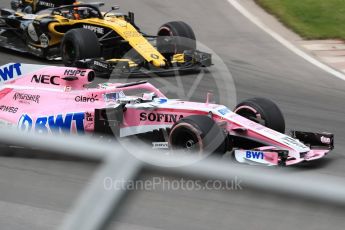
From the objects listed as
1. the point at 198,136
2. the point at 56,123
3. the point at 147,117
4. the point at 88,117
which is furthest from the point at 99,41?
the point at 198,136

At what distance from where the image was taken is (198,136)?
23.7 ft

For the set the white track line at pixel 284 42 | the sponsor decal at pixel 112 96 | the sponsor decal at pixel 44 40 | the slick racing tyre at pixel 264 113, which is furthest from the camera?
the white track line at pixel 284 42

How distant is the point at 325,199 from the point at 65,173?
932 mm

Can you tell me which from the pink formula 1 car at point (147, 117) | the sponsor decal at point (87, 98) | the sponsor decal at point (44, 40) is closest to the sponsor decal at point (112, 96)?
the pink formula 1 car at point (147, 117)

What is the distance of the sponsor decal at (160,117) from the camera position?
312 inches

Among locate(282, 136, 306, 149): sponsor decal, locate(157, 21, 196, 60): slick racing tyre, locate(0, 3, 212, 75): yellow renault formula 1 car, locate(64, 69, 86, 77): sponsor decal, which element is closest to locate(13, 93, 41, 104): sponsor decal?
locate(64, 69, 86, 77): sponsor decal

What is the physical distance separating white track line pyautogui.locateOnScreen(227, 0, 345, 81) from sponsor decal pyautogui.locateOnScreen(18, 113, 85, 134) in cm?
716

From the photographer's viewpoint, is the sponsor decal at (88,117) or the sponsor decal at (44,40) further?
the sponsor decal at (44,40)

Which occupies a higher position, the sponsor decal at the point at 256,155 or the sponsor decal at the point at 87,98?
the sponsor decal at the point at 87,98

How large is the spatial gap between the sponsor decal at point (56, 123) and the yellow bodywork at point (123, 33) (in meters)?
4.43

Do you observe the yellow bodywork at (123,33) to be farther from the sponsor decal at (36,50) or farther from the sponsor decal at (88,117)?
the sponsor decal at (88,117)

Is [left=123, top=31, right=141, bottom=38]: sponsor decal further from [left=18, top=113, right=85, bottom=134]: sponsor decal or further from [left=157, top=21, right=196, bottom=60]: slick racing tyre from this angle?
[left=18, top=113, right=85, bottom=134]: sponsor decal

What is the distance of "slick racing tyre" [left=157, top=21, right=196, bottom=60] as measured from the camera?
13484 mm

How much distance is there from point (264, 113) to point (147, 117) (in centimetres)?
128
